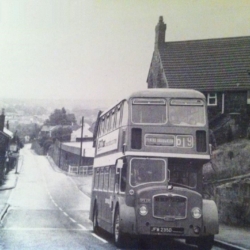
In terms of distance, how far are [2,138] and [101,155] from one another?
217cm

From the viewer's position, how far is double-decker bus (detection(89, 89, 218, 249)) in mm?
10156

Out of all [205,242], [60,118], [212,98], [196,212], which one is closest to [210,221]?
[196,212]

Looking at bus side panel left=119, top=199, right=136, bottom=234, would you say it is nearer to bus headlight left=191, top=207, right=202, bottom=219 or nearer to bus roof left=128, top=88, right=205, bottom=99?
bus headlight left=191, top=207, right=202, bottom=219

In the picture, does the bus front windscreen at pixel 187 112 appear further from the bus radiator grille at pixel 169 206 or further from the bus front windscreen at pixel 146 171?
the bus radiator grille at pixel 169 206

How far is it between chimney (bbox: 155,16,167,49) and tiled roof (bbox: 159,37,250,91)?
1.29ft

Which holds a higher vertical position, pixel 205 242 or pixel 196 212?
pixel 196 212

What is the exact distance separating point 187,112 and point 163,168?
1.10m

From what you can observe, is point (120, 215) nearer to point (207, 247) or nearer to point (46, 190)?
point (207, 247)

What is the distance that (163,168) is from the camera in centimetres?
1055

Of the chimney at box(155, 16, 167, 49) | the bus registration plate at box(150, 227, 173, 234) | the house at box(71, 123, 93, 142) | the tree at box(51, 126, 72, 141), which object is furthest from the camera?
the house at box(71, 123, 93, 142)

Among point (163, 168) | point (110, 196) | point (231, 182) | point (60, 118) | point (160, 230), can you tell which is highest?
point (60, 118)

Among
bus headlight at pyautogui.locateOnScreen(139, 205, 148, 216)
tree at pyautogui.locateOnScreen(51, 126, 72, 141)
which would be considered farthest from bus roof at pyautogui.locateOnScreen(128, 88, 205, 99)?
tree at pyautogui.locateOnScreen(51, 126, 72, 141)

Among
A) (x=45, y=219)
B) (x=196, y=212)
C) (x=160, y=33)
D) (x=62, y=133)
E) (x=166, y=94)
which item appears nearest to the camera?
(x=196, y=212)

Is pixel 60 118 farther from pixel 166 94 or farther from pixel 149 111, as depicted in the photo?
pixel 166 94
